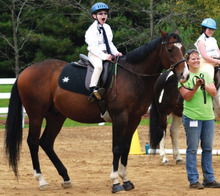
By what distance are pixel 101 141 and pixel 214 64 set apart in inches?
177

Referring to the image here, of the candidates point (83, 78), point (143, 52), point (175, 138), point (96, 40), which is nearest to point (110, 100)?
point (83, 78)

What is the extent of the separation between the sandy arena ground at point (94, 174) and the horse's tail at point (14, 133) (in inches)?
17.1

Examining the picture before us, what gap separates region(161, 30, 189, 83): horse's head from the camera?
7.09 meters

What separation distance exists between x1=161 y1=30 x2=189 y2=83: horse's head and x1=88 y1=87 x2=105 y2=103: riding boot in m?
0.99

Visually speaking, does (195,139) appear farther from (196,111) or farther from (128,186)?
(128,186)

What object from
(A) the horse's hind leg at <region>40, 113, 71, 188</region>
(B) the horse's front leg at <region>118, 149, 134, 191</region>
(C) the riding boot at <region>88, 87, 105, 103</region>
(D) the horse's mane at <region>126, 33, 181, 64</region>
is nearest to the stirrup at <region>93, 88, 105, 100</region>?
(C) the riding boot at <region>88, 87, 105, 103</region>

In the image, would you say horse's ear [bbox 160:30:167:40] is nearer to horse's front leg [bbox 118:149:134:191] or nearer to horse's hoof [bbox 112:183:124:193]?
horse's front leg [bbox 118:149:134:191]

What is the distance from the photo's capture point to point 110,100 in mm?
7582

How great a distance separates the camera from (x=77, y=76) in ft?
26.1

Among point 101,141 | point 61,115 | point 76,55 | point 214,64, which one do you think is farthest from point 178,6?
point 61,115

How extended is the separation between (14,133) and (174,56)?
282 centimetres

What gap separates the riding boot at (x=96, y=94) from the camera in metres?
7.52

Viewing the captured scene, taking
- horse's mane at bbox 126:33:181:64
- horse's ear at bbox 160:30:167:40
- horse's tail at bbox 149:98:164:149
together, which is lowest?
horse's tail at bbox 149:98:164:149

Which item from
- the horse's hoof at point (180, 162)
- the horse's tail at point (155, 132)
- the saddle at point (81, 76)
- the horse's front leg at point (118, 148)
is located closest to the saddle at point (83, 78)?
the saddle at point (81, 76)
